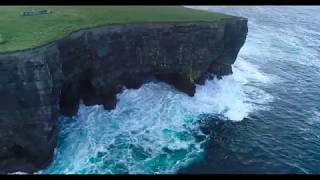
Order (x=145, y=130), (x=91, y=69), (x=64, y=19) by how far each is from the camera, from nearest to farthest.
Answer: (x=145, y=130)
(x=91, y=69)
(x=64, y=19)

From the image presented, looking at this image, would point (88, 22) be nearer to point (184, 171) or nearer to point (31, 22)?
point (31, 22)

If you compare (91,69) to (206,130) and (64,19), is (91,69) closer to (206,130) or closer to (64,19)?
(64,19)

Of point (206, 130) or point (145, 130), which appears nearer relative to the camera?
point (145, 130)

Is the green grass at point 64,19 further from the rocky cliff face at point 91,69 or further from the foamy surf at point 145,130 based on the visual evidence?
the foamy surf at point 145,130

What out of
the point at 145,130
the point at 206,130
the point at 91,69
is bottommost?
the point at 206,130

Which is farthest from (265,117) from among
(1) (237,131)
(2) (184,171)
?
(2) (184,171)

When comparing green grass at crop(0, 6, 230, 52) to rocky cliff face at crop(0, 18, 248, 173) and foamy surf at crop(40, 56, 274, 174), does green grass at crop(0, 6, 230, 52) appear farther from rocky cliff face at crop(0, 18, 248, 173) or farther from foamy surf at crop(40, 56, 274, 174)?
foamy surf at crop(40, 56, 274, 174)

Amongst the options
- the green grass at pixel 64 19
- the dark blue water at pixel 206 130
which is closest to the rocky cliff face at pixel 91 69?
the green grass at pixel 64 19

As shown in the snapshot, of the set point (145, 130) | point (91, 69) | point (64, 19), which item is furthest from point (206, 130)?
point (64, 19)
